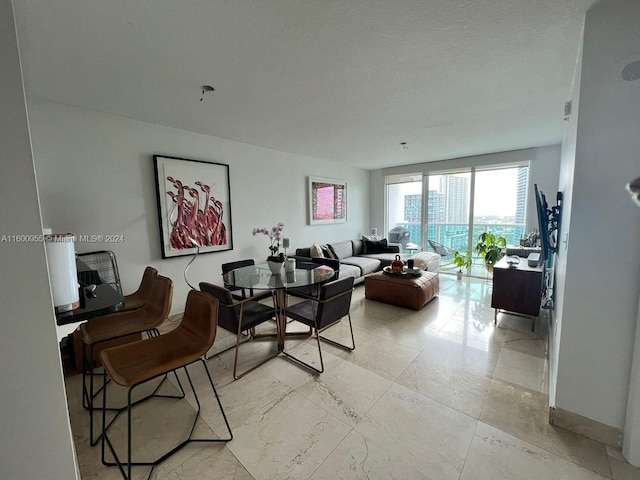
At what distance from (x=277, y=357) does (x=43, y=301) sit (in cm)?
197

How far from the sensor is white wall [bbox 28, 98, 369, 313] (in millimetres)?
2445

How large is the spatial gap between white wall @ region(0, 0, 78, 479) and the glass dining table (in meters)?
1.40

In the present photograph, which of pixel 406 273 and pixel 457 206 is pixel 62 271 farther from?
pixel 457 206

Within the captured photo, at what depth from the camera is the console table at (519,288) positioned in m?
2.84

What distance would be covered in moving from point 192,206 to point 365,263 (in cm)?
310

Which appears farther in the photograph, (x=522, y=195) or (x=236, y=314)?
(x=522, y=195)

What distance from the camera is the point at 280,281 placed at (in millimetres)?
2465

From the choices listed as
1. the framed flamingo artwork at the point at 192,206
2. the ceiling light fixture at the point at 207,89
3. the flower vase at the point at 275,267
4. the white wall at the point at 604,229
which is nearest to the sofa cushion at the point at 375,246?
the framed flamingo artwork at the point at 192,206

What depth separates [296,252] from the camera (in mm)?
4609

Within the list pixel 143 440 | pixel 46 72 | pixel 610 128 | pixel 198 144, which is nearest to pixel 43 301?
pixel 143 440

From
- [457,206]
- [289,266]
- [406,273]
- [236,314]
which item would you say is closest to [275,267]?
[289,266]

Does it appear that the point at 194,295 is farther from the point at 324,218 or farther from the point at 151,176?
the point at 324,218

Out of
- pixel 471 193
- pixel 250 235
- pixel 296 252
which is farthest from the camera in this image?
pixel 471 193

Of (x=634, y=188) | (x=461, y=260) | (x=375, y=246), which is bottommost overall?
(x=461, y=260)
